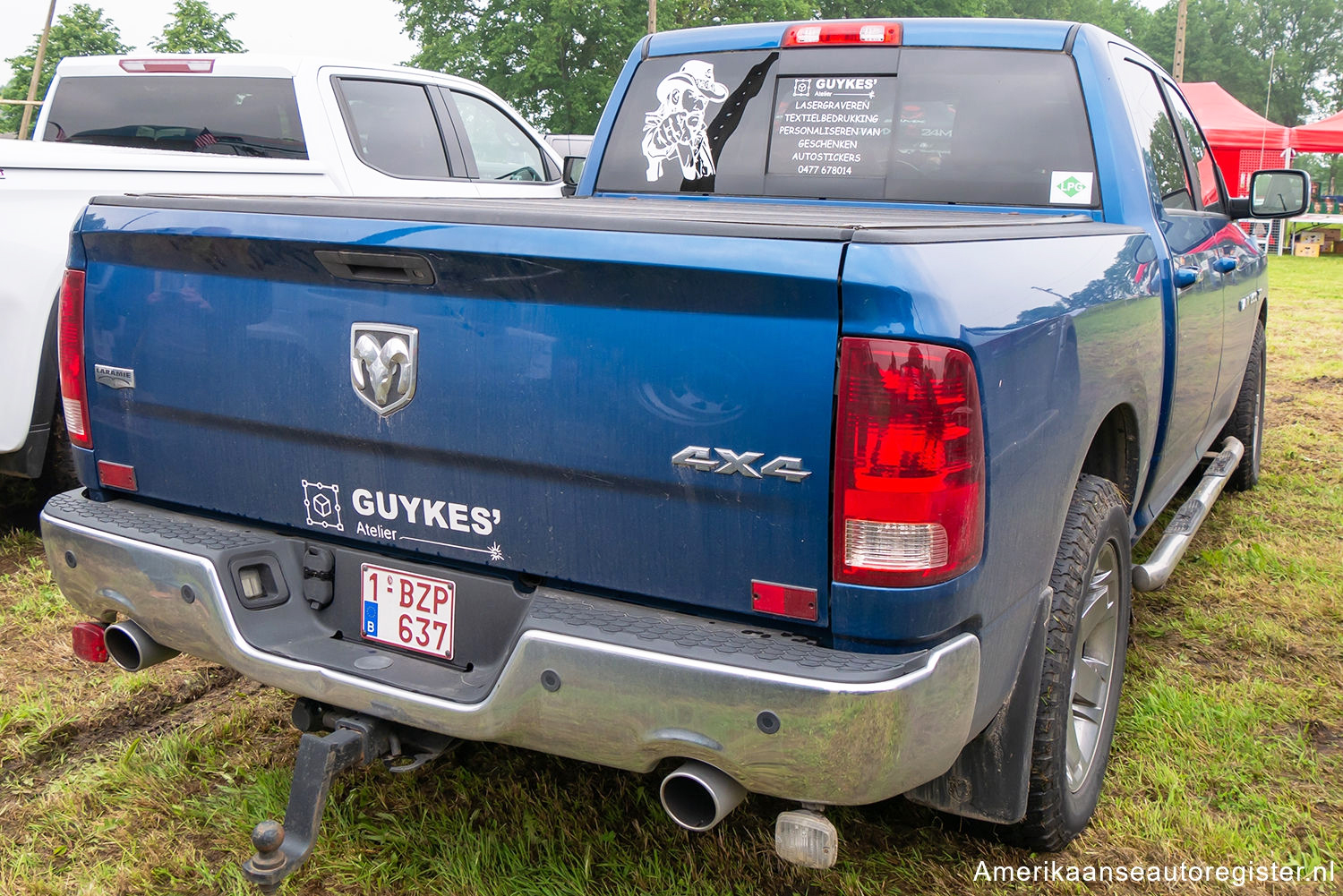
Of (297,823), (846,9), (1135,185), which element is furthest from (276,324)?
(846,9)

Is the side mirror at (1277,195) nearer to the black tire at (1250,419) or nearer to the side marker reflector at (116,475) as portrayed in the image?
the black tire at (1250,419)

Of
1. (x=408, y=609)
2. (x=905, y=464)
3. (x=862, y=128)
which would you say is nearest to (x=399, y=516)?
(x=408, y=609)

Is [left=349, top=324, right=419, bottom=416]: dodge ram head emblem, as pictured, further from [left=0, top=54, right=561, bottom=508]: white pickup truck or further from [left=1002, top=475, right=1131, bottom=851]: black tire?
[left=0, top=54, right=561, bottom=508]: white pickup truck

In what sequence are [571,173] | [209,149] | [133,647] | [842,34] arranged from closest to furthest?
[133,647], [842,34], [571,173], [209,149]

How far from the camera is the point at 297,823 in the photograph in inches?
82.7

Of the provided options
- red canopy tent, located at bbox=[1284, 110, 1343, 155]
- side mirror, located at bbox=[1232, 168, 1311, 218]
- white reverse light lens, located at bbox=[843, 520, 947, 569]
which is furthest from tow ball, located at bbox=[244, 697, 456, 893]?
red canopy tent, located at bbox=[1284, 110, 1343, 155]

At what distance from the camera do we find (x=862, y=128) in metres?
3.53

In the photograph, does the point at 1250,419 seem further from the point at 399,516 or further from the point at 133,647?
the point at 133,647

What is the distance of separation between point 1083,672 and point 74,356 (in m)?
2.56

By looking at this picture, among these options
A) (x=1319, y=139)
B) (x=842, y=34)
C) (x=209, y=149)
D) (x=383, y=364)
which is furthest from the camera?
(x=1319, y=139)

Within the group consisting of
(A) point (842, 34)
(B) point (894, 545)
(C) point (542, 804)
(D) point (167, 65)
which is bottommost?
(C) point (542, 804)

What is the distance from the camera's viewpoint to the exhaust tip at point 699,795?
1906mm

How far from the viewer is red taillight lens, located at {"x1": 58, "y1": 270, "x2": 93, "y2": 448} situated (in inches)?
101

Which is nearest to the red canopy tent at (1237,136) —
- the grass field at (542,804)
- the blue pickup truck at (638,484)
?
the grass field at (542,804)
